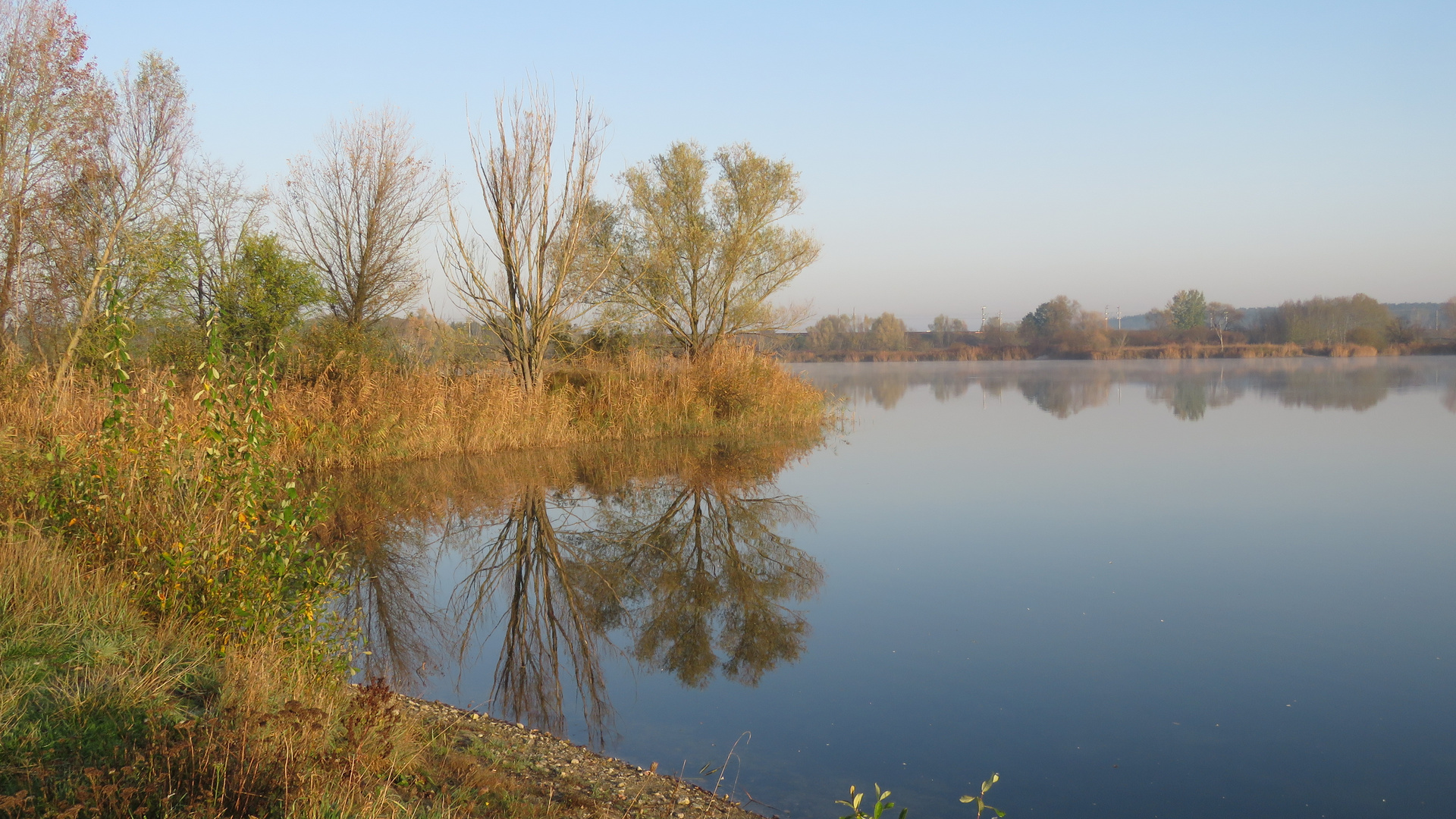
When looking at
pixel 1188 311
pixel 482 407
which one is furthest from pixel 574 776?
pixel 1188 311

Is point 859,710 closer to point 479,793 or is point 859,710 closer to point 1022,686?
point 1022,686

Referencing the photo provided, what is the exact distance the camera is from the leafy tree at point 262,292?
771 inches

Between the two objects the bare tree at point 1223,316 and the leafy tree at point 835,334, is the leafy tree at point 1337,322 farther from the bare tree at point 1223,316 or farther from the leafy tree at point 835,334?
the leafy tree at point 835,334

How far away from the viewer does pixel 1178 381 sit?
3281 centimetres

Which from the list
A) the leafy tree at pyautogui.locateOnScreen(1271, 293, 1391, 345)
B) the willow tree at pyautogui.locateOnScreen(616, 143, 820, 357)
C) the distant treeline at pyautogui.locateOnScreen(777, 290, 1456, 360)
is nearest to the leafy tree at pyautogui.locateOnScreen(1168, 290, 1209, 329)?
the distant treeline at pyautogui.locateOnScreen(777, 290, 1456, 360)

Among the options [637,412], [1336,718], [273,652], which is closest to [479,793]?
[273,652]

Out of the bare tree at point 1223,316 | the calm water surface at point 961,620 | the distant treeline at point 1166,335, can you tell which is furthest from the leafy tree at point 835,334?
the calm water surface at point 961,620

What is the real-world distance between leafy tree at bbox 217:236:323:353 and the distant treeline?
3096 centimetres

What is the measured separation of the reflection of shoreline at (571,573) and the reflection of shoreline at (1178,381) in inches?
461

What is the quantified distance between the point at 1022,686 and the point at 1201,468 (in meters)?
9.28

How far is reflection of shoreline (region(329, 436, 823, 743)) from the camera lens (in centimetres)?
541

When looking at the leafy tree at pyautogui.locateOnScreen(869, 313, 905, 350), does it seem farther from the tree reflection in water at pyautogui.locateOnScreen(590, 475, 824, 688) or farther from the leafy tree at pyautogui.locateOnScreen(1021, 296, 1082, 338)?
the tree reflection in water at pyautogui.locateOnScreen(590, 475, 824, 688)

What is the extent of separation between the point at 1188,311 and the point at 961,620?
92.2 metres

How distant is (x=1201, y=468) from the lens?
40.9 ft
